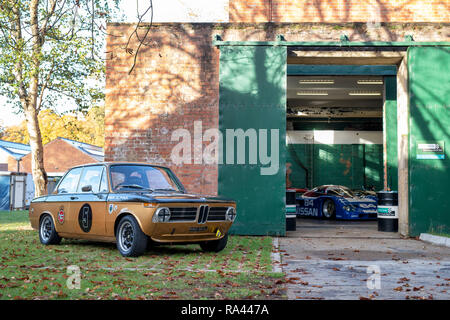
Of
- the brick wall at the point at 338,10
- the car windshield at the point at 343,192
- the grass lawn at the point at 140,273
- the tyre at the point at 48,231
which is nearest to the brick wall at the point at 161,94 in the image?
the tyre at the point at 48,231

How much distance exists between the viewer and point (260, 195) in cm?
1330

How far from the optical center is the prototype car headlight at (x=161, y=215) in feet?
26.8

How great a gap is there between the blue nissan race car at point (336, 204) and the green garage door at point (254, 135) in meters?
6.82

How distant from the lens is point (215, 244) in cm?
943

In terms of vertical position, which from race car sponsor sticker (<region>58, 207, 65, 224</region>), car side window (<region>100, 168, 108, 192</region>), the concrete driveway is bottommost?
the concrete driveway

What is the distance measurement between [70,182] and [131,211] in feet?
8.36

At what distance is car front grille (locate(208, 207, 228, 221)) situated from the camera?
880 centimetres

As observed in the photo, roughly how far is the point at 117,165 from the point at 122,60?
5.14 m

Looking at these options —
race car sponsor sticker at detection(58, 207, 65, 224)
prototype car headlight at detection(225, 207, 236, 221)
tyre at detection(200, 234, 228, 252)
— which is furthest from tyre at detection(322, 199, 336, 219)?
race car sponsor sticker at detection(58, 207, 65, 224)

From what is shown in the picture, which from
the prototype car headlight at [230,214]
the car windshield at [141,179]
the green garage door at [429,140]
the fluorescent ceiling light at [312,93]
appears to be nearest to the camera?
the prototype car headlight at [230,214]

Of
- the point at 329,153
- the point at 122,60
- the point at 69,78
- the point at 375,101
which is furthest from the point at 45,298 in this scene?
the point at 329,153

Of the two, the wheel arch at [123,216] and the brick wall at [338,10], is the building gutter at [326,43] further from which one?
the wheel arch at [123,216]

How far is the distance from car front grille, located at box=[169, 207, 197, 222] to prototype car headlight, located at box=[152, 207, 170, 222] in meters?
0.09

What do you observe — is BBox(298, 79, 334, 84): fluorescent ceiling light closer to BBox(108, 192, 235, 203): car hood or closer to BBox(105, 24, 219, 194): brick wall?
BBox(105, 24, 219, 194): brick wall
